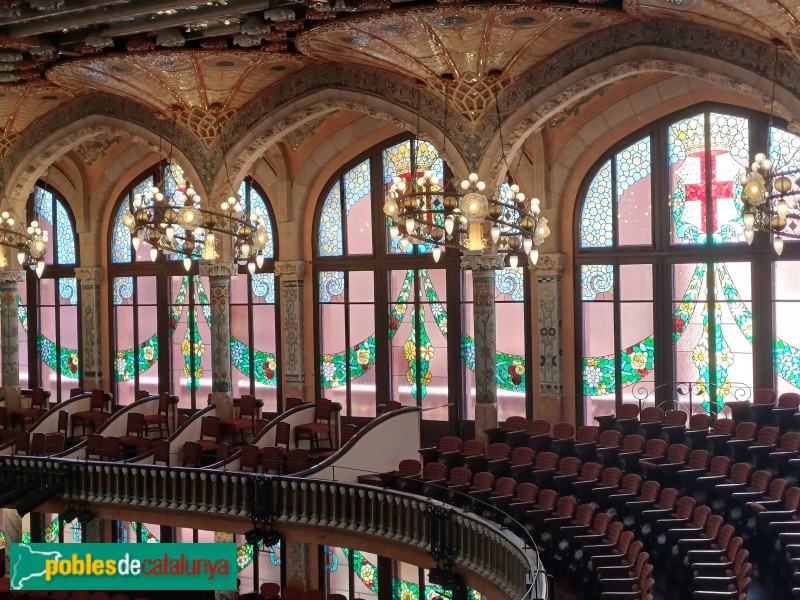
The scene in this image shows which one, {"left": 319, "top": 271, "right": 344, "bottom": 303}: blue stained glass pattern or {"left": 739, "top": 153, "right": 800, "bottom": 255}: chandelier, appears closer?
{"left": 739, "top": 153, "right": 800, "bottom": 255}: chandelier

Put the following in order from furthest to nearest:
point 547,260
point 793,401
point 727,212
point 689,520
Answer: point 547,260
point 727,212
point 793,401
point 689,520

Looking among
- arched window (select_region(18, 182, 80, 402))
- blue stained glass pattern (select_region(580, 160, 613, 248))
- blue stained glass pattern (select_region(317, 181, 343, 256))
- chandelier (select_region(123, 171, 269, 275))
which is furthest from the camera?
arched window (select_region(18, 182, 80, 402))

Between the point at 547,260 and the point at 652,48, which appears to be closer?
the point at 652,48

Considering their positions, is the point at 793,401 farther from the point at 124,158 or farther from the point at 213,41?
the point at 124,158

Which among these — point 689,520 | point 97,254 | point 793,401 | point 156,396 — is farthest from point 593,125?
point 97,254

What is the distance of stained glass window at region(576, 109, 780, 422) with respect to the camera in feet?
56.6

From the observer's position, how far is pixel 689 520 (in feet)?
42.0

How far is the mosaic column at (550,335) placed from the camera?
18953 millimetres

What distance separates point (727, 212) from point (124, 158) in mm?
13085

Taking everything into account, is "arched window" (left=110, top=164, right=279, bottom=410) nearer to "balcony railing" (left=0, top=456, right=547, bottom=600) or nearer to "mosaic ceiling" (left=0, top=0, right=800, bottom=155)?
"mosaic ceiling" (left=0, top=0, right=800, bottom=155)

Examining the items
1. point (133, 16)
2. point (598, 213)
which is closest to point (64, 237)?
point (133, 16)

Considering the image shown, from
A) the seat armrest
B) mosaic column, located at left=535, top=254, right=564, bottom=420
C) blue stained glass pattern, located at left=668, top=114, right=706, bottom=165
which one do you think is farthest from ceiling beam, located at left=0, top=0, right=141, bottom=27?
the seat armrest

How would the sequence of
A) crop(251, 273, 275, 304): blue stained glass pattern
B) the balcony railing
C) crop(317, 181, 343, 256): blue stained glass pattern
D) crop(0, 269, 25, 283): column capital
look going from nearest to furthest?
1. the balcony railing
2. crop(317, 181, 343, 256): blue stained glass pattern
3. crop(251, 273, 275, 304): blue stained glass pattern
4. crop(0, 269, 25, 283): column capital

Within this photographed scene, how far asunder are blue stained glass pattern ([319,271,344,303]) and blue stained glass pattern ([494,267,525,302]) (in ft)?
11.2
